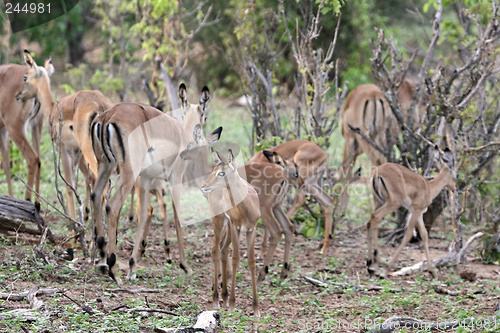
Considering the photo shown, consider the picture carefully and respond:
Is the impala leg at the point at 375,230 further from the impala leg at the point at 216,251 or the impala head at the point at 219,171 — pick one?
the impala head at the point at 219,171

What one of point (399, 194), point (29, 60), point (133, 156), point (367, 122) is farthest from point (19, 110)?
point (367, 122)

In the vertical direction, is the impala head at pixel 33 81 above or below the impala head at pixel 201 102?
above

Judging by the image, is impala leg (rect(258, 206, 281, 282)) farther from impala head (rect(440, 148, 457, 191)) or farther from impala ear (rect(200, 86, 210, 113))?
impala head (rect(440, 148, 457, 191))

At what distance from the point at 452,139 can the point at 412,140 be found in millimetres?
607

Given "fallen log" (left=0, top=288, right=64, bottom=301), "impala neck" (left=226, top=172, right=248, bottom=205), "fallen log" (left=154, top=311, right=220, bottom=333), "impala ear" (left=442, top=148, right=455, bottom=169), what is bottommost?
"fallen log" (left=154, top=311, right=220, bottom=333)

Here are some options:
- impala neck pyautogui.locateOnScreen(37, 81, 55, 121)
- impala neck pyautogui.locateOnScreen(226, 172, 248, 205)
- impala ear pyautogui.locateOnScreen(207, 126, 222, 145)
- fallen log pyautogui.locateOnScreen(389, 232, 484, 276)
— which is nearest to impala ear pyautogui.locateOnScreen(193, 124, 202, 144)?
impala ear pyautogui.locateOnScreen(207, 126, 222, 145)

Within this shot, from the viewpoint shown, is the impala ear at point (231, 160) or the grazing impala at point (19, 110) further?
the grazing impala at point (19, 110)

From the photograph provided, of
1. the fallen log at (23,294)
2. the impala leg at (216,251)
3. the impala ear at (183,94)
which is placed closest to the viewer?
the fallen log at (23,294)

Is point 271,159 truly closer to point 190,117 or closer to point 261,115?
point 190,117

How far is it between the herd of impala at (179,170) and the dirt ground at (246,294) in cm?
20

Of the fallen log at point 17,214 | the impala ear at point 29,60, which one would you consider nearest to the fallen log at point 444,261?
the fallen log at point 17,214

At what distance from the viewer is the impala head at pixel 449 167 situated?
5977 millimetres

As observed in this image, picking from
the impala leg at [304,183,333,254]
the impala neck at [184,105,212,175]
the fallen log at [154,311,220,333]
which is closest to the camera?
the fallen log at [154,311,220,333]

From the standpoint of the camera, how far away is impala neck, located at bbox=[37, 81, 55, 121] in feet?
19.8
